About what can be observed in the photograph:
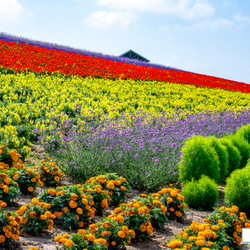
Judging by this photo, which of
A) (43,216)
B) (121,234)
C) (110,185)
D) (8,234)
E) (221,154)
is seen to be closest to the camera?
(8,234)

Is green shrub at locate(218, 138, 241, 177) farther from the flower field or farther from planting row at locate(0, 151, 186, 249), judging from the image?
planting row at locate(0, 151, 186, 249)

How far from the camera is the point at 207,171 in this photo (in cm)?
590

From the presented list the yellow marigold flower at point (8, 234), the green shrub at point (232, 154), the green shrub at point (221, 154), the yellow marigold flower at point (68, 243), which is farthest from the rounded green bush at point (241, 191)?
the yellow marigold flower at point (8, 234)

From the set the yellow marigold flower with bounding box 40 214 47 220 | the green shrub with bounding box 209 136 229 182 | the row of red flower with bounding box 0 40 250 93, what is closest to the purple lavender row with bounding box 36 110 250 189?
the green shrub with bounding box 209 136 229 182

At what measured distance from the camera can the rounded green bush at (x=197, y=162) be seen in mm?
5859

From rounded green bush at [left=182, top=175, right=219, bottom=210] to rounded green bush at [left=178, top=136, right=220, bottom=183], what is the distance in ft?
1.74

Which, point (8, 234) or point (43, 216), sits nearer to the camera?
point (8, 234)

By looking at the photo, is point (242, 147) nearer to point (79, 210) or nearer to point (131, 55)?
point (79, 210)

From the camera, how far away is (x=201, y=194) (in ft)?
16.9

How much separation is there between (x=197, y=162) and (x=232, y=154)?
1658 millimetres

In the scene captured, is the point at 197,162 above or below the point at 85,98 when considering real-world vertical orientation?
→ below

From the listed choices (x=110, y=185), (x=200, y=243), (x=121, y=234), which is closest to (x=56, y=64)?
(x=110, y=185)

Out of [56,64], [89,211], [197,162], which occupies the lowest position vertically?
[89,211]

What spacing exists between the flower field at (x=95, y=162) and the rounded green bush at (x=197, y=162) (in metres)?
0.07
